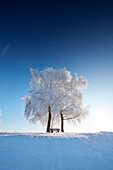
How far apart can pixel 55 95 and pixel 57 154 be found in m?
9.56

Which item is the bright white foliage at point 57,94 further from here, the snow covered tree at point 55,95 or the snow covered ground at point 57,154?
the snow covered ground at point 57,154

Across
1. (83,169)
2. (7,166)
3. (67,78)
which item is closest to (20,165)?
(7,166)

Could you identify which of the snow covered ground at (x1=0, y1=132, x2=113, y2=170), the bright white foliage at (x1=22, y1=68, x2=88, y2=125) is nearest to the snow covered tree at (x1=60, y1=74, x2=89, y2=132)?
the bright white foliage at (x1=22, y1=68, x2=88, y2=125)

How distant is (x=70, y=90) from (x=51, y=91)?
125 inches

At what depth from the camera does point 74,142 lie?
8102 millimetres

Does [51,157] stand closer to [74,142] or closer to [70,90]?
[74,142]

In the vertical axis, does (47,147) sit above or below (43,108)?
below

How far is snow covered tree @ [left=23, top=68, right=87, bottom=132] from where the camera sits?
16155 mm

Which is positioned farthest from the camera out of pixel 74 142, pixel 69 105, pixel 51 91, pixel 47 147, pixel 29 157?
pixel 69 105

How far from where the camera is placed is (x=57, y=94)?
1650 centimetres

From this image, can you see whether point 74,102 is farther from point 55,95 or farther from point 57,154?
point 57,154

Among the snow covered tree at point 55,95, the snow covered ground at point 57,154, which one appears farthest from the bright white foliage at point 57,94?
the snow covered ground at point 57,154

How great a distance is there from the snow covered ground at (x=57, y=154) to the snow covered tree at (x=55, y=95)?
7.84 meters

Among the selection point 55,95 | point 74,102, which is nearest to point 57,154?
point 55,95
